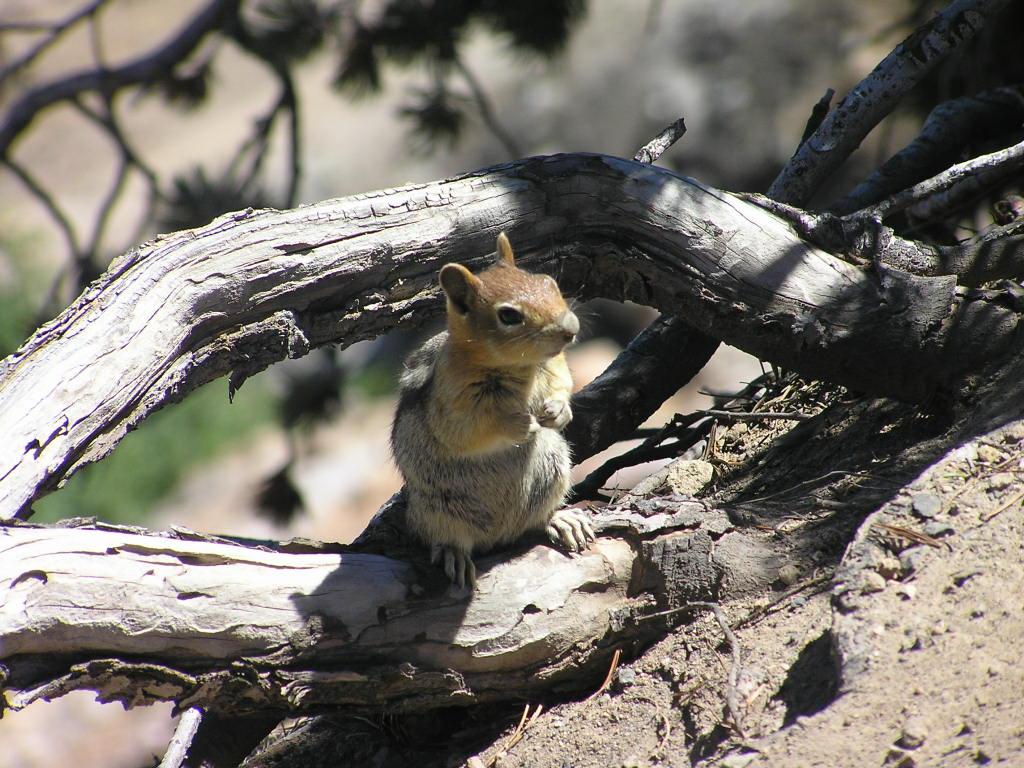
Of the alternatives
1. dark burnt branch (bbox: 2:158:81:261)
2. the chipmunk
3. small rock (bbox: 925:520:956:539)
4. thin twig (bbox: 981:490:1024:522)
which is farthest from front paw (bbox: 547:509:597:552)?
dark burnt branch (bbox: 2:158:81:261)

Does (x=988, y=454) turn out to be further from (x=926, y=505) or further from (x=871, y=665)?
(x=871, y=665)

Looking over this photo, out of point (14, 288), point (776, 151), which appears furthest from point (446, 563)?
point (14, 288)

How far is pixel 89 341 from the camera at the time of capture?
2.61 m

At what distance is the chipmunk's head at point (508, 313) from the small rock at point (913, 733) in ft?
4.42

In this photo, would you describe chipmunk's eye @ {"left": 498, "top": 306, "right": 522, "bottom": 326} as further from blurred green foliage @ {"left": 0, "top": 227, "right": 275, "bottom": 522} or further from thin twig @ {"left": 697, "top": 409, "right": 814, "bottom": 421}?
blurred green foliage @ {"left": 0, "top": 227, "right": 275, "bottom": 522}

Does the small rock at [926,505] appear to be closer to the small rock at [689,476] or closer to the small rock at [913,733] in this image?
the small rock at [913,733]

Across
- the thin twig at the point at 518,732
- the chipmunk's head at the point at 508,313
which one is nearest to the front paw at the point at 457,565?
the thin twig at the point at 518,732

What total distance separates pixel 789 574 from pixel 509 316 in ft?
3.55

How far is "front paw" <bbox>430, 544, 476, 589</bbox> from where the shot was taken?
9.18 feet

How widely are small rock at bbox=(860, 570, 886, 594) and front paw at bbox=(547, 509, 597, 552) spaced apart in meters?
0.82

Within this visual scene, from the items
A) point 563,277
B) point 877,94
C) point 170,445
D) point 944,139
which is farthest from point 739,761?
point 170,445

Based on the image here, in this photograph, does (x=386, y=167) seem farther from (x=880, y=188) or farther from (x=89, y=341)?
(x=89, y=341)

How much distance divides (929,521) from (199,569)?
1.85 meters

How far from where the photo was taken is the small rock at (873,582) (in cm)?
237
